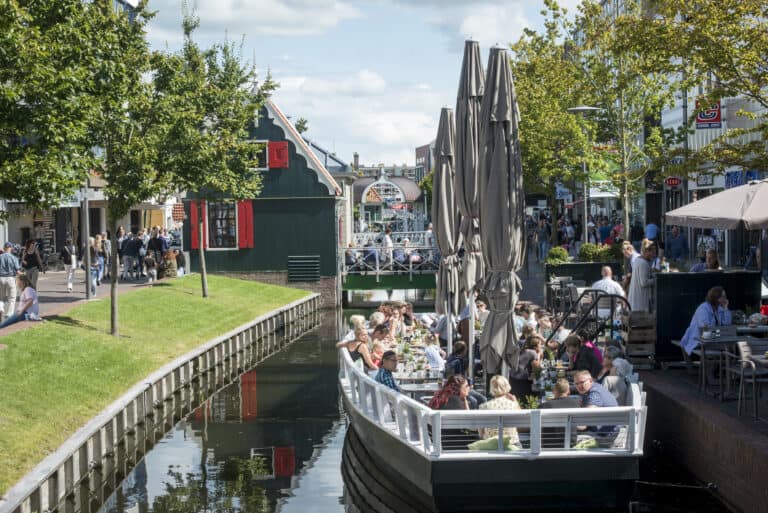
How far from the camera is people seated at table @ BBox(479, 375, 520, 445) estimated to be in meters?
12.6

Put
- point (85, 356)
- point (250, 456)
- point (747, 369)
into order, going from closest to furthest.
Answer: point (747, 369) → point (250, 456) → point (85, 356)

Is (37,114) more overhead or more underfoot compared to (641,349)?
more overhead

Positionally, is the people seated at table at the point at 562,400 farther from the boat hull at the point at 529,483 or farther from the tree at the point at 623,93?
the tree at the point at 623,93

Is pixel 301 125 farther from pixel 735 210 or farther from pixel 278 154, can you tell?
pixel 735 210

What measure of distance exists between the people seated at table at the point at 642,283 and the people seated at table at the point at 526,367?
344 cm

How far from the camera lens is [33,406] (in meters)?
17.0

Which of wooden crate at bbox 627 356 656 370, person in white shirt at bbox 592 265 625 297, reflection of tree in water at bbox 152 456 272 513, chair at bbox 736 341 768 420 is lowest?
reflection of tree in water at bbox 152 456 272 513

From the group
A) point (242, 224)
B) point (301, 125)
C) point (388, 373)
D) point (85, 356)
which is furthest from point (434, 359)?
point (301, 125)

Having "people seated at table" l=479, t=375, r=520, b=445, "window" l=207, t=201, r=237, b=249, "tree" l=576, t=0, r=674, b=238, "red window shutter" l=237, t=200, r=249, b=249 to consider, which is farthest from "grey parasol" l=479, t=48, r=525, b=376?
"window" l=207, t=201, r=237, b=249

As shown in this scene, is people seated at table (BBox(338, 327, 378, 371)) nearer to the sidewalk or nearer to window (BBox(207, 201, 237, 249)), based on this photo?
the sidewalk

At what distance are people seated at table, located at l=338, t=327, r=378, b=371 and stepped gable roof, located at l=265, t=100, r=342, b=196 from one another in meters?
25.5

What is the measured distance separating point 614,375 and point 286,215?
30.7 m

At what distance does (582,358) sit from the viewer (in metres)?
15.9

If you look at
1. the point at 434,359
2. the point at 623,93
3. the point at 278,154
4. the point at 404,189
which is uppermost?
the point at 623,93
